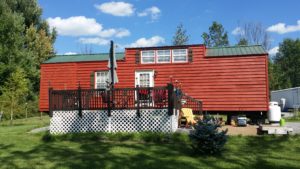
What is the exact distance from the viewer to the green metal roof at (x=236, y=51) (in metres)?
17.7

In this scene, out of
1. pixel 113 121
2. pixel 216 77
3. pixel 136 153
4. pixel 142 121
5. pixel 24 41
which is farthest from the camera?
pixel 24 41

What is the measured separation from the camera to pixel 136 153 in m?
9.13

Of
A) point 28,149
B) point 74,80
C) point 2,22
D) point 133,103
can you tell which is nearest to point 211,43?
point 2,22

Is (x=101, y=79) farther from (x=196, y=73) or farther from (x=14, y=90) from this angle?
(x=14, y=90)

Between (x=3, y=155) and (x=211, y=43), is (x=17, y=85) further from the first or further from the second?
(x=211, y=43)

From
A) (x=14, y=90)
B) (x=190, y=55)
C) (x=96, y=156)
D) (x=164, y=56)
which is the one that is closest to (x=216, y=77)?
(x=190, y=55)

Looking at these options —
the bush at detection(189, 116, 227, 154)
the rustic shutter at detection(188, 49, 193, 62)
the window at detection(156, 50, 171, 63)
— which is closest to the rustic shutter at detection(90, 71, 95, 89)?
the window at detection(156, 50, 171, 63)

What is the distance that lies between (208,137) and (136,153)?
192 centimetres

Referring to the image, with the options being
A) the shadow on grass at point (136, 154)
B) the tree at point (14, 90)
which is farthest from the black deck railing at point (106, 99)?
the tree at point (14, 90)

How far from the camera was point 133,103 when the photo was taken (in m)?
13.4

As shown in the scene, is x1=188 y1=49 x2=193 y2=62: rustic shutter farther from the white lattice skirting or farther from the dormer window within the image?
the white lattice skirting

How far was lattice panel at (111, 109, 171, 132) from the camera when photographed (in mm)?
12195

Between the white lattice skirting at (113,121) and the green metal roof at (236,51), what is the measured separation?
6761mm

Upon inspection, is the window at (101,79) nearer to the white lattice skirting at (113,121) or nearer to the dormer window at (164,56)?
the dormer window at (164,56)
